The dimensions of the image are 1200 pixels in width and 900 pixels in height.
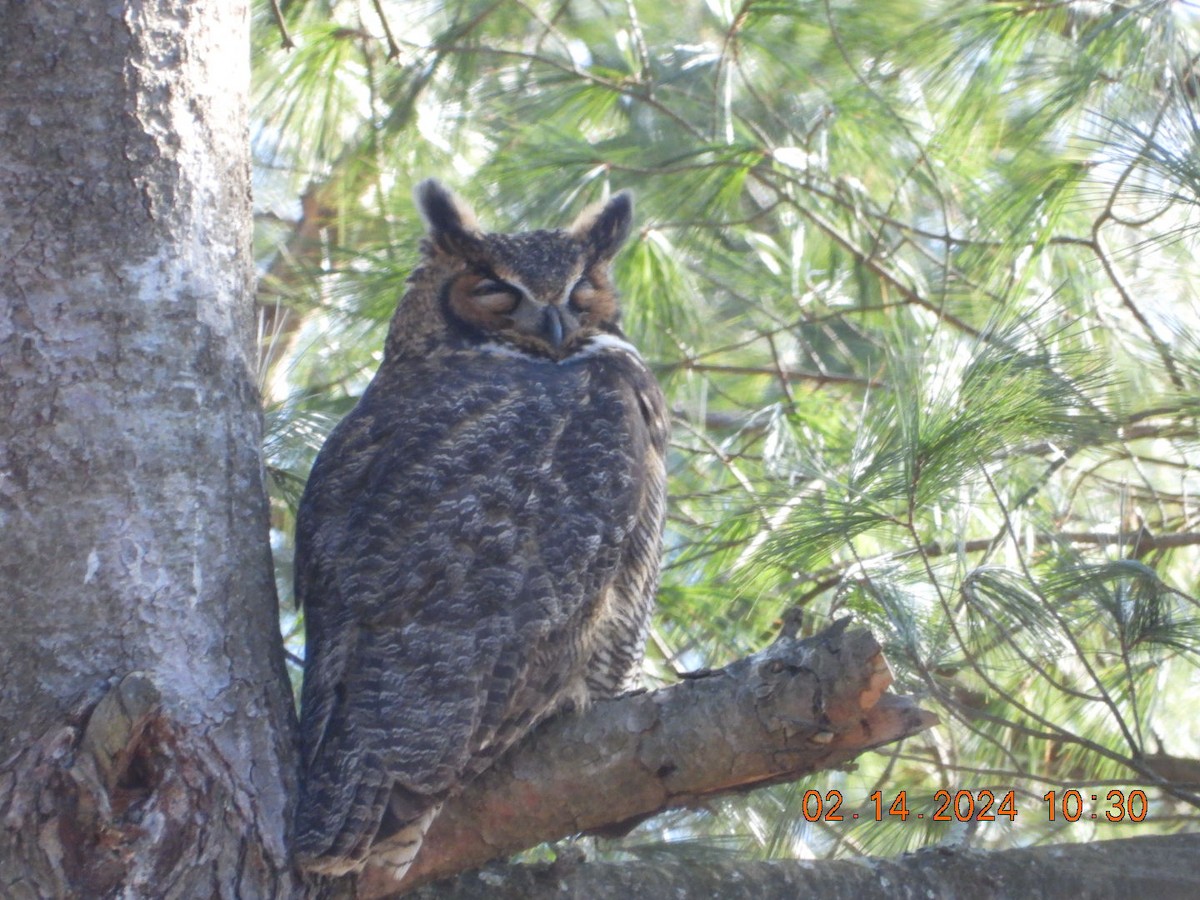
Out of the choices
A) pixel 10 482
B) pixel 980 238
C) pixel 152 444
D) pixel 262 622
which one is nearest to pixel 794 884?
pixel 262 622

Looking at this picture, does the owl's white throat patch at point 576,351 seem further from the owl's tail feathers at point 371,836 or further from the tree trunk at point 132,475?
the owl's tail feathers at point 371,836

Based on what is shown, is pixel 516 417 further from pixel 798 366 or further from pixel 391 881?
pixel 798 366

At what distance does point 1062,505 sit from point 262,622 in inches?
74.0

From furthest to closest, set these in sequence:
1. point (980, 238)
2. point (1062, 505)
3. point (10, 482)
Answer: point (980, 238) < point (1062, 505) < point (10, 482)

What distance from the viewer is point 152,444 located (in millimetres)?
1814

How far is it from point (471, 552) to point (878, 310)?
1734 mm

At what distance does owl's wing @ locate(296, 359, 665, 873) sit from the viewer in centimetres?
184
